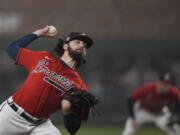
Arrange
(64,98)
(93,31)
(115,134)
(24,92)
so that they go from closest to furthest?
(64,98)
(24,92)
(115,134)
(93,31)

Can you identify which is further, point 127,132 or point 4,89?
point 4,89

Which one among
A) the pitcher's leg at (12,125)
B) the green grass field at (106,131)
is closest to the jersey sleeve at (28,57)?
the pitcher's leg at (12,125)

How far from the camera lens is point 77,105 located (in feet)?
19.5

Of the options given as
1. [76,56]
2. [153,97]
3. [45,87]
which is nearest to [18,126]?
[45,87]

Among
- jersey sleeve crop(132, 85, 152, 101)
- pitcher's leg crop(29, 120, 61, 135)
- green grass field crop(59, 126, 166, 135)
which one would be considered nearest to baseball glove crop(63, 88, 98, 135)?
pitcher's leg crop(29, 120, 61, 135)

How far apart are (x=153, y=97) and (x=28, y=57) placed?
6.15 meters

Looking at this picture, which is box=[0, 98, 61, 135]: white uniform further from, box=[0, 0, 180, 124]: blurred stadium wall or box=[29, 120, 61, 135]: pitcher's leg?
box=[0, 0, 180, 124]: blurred stadium wall

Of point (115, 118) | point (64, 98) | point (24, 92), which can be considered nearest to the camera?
point (64, 98)

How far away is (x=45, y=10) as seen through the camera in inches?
784

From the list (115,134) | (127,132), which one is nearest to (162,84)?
(127,132)

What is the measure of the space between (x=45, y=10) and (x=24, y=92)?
541 inches

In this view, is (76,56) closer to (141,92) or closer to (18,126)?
(18,126)

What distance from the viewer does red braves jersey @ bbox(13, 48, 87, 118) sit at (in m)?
6.33

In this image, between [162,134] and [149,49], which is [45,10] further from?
[162,134]
